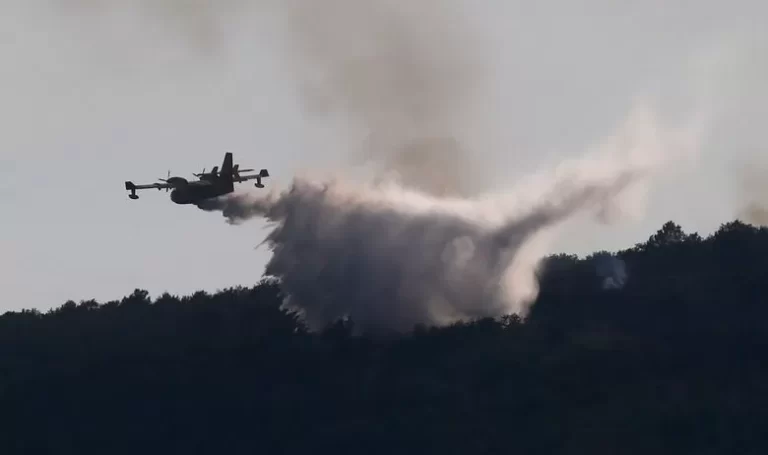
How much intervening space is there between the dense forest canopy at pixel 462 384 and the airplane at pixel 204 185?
2749 centimetres

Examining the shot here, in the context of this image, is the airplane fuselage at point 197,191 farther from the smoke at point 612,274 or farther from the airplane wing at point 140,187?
the smoke at point 612,274

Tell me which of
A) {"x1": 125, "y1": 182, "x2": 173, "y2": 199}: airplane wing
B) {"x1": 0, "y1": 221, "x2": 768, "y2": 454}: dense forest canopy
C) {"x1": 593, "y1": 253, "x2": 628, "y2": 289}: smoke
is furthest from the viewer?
{"x1": 593, "y1": 253, "x2": 628, "y2": 289}: smoke

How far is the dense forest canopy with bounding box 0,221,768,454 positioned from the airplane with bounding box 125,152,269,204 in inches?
1082

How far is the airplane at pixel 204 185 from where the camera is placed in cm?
12369

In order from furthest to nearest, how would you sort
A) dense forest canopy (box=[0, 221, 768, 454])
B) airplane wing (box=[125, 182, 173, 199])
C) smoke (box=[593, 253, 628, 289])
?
smoke (box=[593, 253, 628, 289]) → dense forest canopy (box=[0, 221, 768, 454]) → airplane wing (box=[125, 182, 173, 199])

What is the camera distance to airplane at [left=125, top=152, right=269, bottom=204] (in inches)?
4870

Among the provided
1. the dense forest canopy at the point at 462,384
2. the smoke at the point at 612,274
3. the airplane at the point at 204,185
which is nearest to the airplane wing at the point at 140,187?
the airplane at the point at 204,185

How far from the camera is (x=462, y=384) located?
160m

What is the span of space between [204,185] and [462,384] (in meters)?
47.8

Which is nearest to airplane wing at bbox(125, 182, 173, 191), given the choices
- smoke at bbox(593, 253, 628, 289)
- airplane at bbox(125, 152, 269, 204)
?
airplane at bbox(125, 152, 269, 204)

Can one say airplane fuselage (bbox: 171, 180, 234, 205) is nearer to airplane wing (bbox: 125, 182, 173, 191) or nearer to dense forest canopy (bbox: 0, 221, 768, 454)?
airplane wing (bbox: 125, 182, 173, 191)

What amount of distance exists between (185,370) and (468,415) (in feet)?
132

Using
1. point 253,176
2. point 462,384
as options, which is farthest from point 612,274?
point 253,176

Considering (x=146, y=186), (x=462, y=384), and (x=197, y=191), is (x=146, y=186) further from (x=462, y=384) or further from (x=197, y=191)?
(x=462, y=384)
